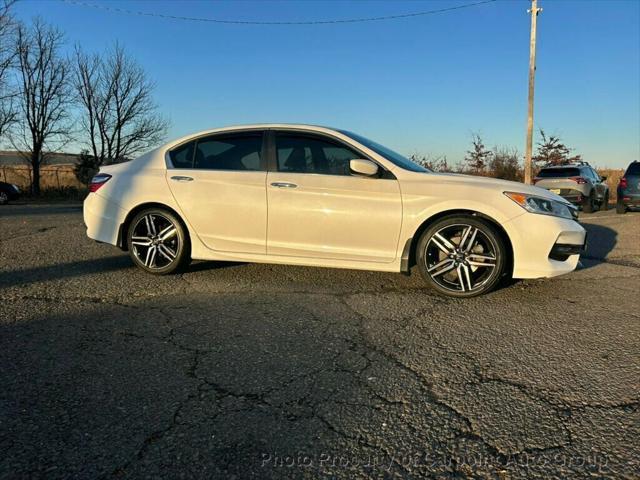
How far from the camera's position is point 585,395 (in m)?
2.43

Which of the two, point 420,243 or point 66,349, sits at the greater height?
point 420,243

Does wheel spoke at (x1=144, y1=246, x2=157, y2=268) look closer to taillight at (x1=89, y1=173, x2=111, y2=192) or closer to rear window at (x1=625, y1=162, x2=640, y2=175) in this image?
taillight at (x1=89, y1=173, x2=111, y2=192)

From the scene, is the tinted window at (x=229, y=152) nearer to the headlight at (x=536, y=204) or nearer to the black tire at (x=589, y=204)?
the headlight at (x=536, y=204)

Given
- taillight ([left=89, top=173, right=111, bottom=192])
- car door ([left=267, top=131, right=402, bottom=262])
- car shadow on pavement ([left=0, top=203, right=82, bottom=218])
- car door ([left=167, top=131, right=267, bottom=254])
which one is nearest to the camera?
car door ([left=267, top=131, right=402, bottom=262])

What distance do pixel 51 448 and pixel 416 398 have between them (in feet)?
5.64

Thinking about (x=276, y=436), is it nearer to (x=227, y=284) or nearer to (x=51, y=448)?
(x=51, y=448)

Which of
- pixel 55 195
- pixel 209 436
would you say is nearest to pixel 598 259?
pixel 209 436

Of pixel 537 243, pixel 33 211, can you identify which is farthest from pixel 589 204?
pixel 33 211

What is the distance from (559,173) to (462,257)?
39.4 ft

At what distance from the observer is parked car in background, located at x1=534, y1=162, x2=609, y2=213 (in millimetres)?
13742

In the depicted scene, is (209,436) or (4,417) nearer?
(209,436)

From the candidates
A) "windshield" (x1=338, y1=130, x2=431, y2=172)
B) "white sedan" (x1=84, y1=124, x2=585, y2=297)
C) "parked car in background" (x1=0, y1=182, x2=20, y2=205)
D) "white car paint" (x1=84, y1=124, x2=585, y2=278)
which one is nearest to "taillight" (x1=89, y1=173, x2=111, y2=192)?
"white sedan" (x1=84, y1=124, x2=585, y2=297)

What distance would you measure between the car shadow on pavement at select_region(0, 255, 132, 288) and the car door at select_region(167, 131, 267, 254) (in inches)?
50.5

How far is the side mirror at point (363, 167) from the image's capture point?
4328mm
